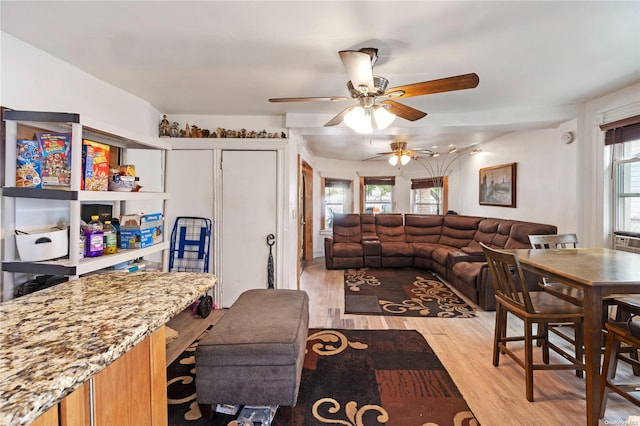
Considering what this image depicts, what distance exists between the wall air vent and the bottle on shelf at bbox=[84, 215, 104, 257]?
4.40 metres

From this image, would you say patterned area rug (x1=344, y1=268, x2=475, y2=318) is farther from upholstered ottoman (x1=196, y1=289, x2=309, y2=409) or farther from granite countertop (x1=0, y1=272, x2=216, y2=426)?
granite countertop (x1=0, y1=272, x2=216, y2=426)

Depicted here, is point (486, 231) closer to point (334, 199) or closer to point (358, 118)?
point (334, 199)

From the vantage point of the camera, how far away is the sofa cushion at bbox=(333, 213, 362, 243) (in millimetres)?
5867

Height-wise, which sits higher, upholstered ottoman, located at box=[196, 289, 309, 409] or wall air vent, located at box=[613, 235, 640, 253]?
wall air vent, located at box=[613, 235, 640, 253]

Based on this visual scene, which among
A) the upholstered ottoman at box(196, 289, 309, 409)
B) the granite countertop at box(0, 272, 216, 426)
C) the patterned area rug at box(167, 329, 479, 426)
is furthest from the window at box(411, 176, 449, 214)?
the granite countertop at box(0, 272, 216, 426)

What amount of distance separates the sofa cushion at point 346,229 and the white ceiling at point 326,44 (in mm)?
3248

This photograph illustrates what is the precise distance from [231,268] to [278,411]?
1.96 m

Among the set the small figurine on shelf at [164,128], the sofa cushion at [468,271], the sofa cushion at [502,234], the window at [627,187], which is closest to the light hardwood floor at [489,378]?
the sofa cushion at [468,271]

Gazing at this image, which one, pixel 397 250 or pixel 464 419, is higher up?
pixel 397 250

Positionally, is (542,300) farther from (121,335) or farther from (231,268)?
(231,268)

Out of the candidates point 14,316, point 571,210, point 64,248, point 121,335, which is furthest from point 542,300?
point 64,248

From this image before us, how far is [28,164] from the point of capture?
65.5 inches

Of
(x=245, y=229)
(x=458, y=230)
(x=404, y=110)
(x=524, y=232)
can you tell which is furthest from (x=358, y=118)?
(x=458, y=230)

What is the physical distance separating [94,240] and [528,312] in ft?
9.40
